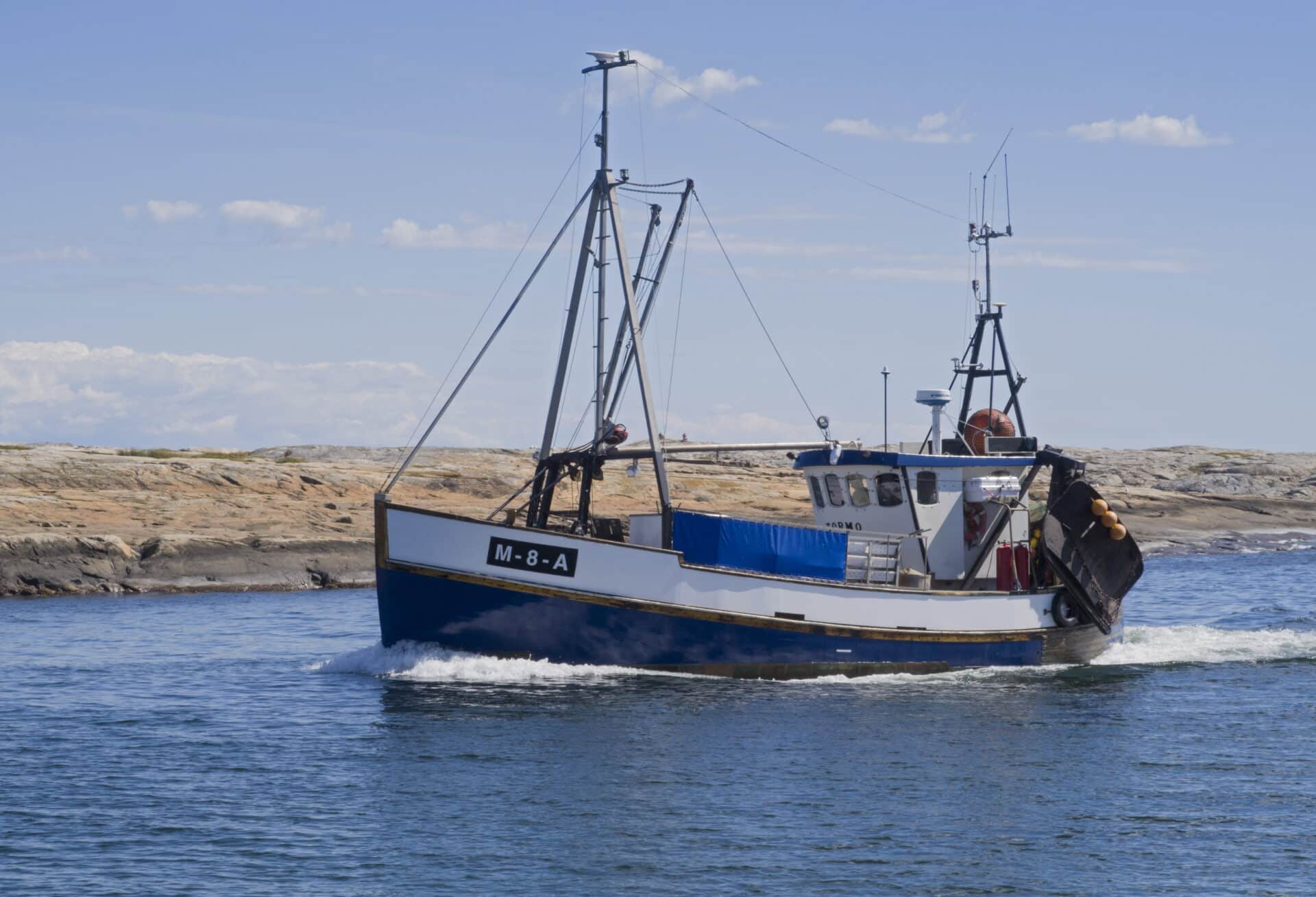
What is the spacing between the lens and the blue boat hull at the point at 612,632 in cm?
2489

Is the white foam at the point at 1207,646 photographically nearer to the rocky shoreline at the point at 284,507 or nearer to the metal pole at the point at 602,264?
the metal pole at the point at 602,264

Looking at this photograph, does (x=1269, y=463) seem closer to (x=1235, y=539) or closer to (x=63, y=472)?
(x=1235, y=539)

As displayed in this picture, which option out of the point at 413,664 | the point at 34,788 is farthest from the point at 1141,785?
the point at 34,788

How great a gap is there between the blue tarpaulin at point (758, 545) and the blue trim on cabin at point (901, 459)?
9.00ft

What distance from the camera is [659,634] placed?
2553 centimetres

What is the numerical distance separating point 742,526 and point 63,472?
40.1 metres

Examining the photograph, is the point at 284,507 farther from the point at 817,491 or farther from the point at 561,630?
the point at 561,630

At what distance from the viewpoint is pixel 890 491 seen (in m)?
29.4

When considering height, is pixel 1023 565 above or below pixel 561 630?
above

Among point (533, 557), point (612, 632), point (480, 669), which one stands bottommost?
point (480, 669)

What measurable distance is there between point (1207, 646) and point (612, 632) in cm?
1616

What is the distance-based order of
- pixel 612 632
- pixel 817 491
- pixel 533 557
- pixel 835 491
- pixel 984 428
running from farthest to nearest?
pixel 984 428 < pixel 817 491 < pixel 835 491 < pixel 612 632 < pixel 533 557

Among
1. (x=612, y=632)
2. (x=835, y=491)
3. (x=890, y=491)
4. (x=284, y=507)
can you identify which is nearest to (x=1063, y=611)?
(x=890, y=491)

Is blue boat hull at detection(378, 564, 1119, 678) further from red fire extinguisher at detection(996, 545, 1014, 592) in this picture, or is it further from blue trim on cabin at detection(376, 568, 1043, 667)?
red fire extinguisher at detection(996, 545, 1014, 592)
